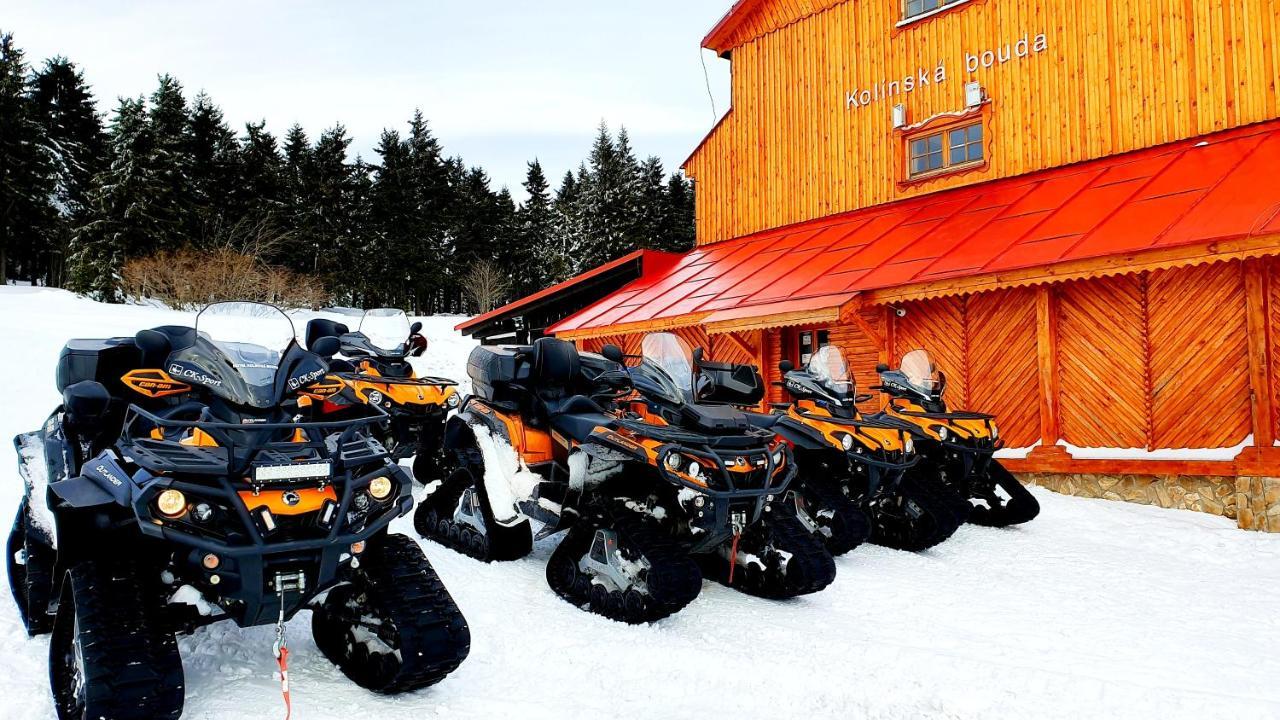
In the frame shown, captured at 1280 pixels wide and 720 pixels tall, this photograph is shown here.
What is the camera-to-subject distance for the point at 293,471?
2.72 metres

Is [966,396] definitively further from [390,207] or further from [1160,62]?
[390,207]

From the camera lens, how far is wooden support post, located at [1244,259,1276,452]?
8188mm

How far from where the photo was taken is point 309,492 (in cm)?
276

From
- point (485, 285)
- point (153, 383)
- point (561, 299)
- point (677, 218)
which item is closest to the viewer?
A: point (153, 383)

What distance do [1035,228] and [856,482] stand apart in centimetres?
533

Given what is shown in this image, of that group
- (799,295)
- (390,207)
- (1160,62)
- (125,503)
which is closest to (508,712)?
(125,503)

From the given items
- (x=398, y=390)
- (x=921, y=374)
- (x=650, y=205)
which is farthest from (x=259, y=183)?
(x=921, y=374)

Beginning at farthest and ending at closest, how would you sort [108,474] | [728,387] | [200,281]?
[200,281] → [728,387] → [108,474]

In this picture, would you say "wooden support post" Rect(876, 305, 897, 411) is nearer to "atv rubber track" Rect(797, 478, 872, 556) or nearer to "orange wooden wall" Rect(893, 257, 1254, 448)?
"orange wooden wall" Rect(893, 257, 1254, 448)

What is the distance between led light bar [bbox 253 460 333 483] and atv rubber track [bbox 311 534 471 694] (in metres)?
0.51

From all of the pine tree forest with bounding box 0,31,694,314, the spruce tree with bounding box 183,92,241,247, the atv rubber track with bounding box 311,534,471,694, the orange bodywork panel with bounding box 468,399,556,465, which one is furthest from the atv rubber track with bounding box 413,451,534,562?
the spruce tree with bounding box 183,92,241,247

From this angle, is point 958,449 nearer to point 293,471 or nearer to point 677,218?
point 293,471

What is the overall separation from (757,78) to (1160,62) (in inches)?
284

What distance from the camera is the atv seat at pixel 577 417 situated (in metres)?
4.86
